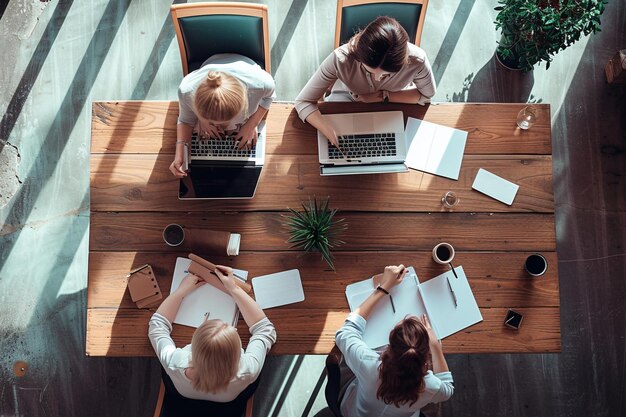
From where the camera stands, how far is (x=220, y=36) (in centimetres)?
229

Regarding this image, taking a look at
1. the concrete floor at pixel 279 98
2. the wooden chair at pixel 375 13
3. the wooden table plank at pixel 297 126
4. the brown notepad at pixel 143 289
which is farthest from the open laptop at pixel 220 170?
the concrete floor at pixel 279 98

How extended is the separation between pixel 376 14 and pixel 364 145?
619mm

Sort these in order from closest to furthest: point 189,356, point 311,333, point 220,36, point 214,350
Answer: point 214,350
point 189,356
point 311,333
point 220,36

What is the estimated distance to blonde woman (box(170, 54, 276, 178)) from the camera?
1.87m

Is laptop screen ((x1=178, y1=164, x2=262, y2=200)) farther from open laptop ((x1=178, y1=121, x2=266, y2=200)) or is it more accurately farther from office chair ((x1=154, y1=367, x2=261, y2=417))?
office chair ((x1=154, y1=367, x2=261, y2=417))

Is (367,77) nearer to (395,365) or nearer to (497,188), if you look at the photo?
(497,188)

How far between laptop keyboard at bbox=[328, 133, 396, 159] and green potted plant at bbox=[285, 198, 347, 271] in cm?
20

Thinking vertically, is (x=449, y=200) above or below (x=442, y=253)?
above

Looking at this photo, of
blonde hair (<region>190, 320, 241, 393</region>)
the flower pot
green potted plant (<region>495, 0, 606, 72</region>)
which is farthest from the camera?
the flower pot

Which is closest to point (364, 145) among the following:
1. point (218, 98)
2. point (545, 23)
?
point (218, 98)

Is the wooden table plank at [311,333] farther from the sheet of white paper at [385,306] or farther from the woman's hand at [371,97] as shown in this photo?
the woman's hand at [371,97]

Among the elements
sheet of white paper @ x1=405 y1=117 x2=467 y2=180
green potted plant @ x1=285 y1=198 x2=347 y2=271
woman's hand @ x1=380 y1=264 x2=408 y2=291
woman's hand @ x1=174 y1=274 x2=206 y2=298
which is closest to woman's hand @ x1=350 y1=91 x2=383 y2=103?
sheet of white paper @ x1=405 y1=117 x2=467 y2=180

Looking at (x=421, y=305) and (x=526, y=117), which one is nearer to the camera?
(x=421, y=305)

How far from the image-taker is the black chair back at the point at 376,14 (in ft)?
7.50
